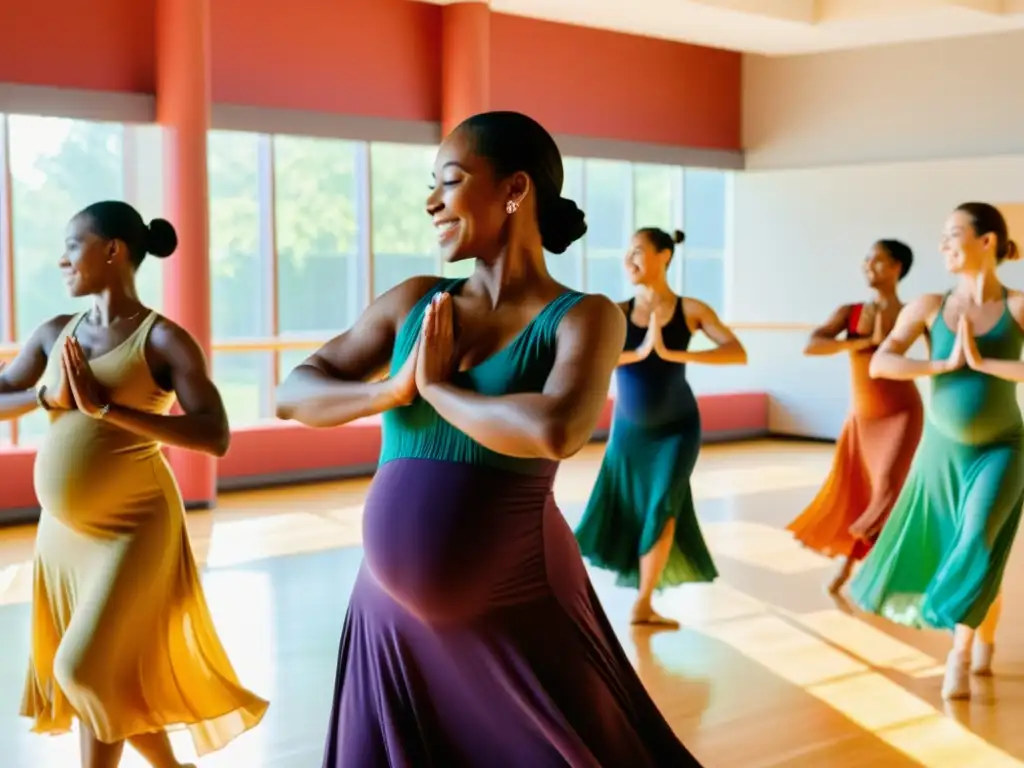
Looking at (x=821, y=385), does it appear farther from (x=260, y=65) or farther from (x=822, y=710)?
(x=822, y=710)

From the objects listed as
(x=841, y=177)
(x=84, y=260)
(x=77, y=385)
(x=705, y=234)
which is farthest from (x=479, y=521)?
(x=705, y=234)

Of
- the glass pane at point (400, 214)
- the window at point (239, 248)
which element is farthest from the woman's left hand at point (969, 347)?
the glass pane at point (400, 214)

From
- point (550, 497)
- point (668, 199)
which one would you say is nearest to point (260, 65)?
point (668, 199)

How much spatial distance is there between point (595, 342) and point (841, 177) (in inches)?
374

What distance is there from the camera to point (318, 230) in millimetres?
10414

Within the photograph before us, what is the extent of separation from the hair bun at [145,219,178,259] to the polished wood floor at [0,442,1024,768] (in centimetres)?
137

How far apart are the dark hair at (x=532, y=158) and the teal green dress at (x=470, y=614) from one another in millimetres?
123

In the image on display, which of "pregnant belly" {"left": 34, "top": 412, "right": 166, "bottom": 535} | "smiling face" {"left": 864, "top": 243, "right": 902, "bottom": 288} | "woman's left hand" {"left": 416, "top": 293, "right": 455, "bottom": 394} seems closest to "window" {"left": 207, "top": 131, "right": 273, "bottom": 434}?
"smiling face" {"left": 864, "top": 243, "right": 902, "bottom": 288}

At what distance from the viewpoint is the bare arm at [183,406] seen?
2953 millimetres

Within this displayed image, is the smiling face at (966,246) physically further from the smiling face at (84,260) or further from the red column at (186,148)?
the red column at (186,148)

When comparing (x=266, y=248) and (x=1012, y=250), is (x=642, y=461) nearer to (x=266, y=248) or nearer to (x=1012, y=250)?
(x=1012, y=250)

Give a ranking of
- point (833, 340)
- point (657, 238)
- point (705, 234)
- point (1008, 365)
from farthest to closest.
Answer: point (705, 234) < point (833, 340) < point (657, 238) < point (1008, 365)

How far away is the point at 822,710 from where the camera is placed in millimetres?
4188

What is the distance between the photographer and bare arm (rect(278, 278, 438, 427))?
1.96 m
